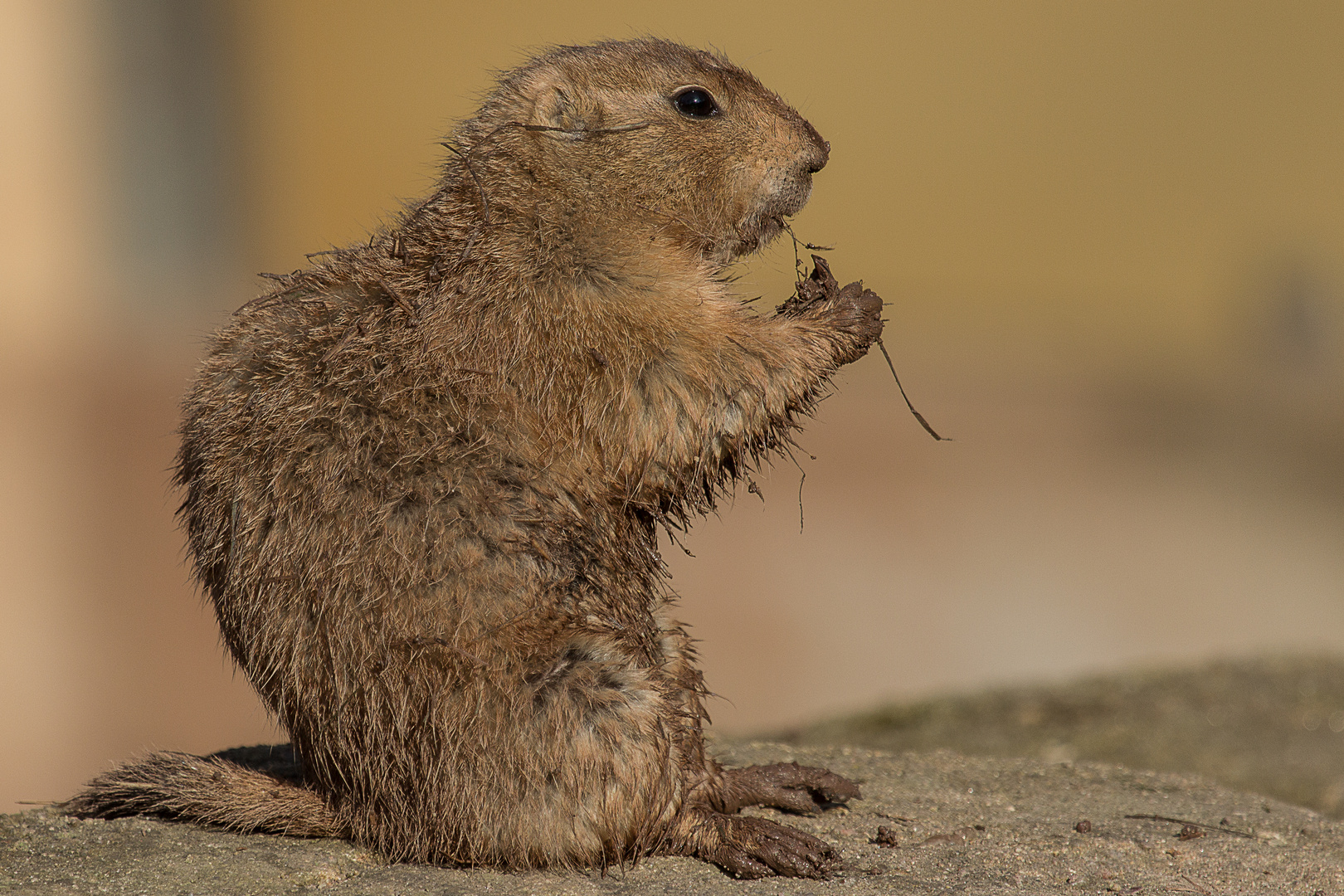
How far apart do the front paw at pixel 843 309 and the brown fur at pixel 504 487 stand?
11 mm

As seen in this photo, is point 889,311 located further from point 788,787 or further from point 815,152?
point 788,787

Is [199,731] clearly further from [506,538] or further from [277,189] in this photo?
[506,538]

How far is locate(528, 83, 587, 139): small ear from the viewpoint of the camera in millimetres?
4582

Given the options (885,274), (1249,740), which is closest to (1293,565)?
(885,274)

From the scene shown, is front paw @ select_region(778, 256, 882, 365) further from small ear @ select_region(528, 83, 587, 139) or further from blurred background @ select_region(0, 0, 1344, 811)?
blurred background @ select_region(0, 0, 1344, 811)

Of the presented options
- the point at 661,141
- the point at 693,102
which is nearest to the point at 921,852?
the point at 661,141

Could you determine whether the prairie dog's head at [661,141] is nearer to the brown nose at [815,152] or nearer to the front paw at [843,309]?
the brown nose at [815,152]

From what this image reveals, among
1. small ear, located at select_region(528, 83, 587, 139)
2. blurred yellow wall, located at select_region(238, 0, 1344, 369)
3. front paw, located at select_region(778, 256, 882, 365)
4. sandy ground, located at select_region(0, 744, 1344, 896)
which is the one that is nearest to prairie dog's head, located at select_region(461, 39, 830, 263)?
small ear, located at select_region(528, 83, 587, 139)

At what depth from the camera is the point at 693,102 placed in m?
4.68

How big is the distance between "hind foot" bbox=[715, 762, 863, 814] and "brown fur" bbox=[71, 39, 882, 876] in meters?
0.11

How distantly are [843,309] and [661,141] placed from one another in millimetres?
804

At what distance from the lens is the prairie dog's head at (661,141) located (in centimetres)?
451

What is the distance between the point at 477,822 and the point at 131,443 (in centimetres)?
897

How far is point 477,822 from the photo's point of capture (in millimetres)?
4012
